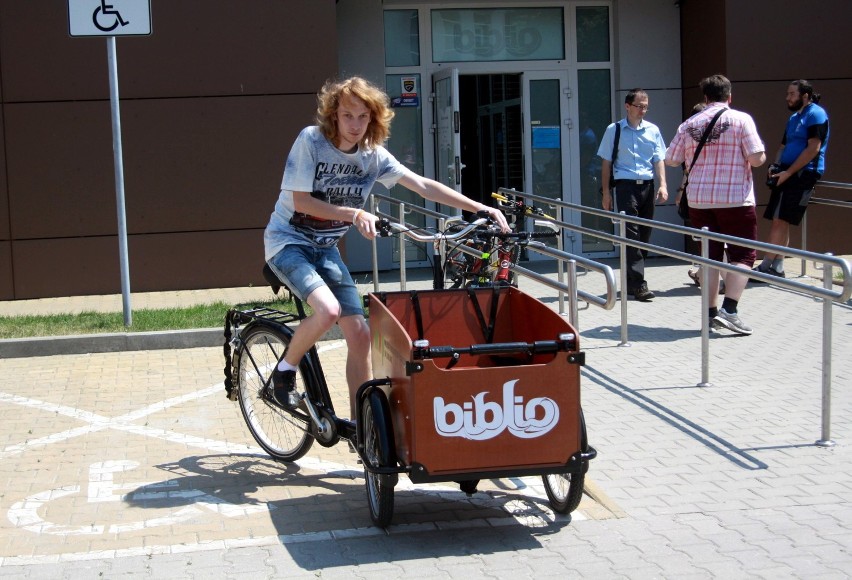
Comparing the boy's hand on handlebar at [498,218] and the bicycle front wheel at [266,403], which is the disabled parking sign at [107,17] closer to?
the bicycle front wheel at [266,403]

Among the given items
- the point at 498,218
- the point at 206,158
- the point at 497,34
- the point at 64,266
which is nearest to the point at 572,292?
the point at 498,218

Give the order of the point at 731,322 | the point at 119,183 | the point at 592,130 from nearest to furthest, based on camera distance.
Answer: the point at 731,322
the point at 119,183
the point at 592,130

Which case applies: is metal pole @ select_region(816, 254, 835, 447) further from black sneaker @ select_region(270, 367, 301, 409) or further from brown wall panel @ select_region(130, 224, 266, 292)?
brown wall panel @ select_region(130, 224, 266, 292)

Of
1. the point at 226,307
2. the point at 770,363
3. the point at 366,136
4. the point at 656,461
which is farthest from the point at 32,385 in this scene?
the point at 770,363

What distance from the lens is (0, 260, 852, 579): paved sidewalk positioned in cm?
460

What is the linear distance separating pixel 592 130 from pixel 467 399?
10055mm

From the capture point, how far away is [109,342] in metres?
9.05

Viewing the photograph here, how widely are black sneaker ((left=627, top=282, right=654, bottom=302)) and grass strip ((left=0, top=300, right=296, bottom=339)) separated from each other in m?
3.11

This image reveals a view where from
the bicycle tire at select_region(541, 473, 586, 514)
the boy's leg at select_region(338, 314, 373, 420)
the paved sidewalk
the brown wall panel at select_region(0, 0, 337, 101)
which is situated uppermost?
the brown wall panel at select_region(0, 0, 337, 101)

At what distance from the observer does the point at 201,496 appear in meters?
5.48

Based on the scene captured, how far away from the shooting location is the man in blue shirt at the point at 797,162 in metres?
10.9

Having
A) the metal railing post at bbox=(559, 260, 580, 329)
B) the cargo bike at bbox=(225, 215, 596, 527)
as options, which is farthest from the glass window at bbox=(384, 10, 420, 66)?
the cargo bike at bbox=(225, 215, 596, 527)

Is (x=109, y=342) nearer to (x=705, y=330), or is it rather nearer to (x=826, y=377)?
(x=705, y=330)

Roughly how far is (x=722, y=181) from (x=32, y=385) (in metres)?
5.39
